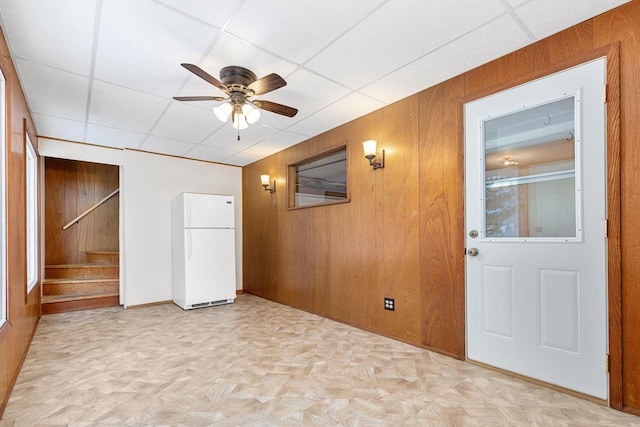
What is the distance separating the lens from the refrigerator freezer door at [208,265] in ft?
14.8

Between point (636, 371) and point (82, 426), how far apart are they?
3174 millimetres

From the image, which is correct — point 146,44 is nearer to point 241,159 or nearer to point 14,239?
point 14,239

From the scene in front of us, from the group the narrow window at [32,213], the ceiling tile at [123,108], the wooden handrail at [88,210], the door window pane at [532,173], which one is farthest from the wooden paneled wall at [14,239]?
the door window pane at [532,173]

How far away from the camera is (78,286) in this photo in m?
4.71

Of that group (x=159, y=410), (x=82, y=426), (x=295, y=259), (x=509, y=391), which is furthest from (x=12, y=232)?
(x=509, y=391)

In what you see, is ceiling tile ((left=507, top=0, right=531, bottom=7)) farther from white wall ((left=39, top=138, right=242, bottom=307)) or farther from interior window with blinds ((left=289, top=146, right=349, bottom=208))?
white wall ((left=39, top=138, right=242, bottom=307))

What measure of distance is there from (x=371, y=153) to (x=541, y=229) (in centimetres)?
160

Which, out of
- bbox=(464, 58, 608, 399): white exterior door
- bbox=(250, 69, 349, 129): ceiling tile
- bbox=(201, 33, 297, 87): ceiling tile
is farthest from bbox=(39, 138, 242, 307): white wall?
bbox=(464, 58, 608, 399): white exterior door

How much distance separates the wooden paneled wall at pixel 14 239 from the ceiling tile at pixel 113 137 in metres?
1.00

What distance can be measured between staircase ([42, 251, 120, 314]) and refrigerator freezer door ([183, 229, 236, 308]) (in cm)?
129

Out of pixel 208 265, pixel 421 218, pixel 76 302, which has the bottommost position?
pixel 76 302

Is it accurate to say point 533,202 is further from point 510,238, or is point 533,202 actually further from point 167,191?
point 167,191

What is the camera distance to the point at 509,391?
6.88ft

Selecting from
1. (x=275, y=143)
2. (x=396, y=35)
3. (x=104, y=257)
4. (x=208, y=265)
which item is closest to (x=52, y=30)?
(x=396, y=35)
